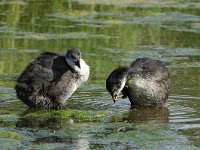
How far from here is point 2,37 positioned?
15.9 meters

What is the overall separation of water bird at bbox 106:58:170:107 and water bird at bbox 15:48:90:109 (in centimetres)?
52

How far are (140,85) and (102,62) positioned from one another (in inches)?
116

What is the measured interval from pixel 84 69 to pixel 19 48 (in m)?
4.81

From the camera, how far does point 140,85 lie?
36.0 feet

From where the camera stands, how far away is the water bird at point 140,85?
35.6ft

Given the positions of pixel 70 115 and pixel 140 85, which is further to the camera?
pixel 140 85

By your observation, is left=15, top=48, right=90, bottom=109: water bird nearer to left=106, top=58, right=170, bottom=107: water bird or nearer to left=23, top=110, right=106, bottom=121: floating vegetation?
left=23, top=110, right=106, bottom=121: floating vegetation

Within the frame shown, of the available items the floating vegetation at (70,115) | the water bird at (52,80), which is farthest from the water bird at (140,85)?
the floating vegetation at (70,115)

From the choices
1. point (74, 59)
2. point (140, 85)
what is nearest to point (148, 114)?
point (140, 85)

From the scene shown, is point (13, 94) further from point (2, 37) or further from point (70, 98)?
point (2, 37)

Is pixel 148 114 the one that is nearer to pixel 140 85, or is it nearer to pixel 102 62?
pixel 140 85

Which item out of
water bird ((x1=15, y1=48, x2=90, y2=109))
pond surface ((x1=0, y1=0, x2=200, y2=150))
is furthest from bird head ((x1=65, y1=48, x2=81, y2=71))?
pond surface ((x1=0, y1=0, x2=200, y2=150))

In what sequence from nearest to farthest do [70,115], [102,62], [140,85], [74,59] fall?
1. [70,115]
2. [74,59]
3. [140,85]
4. [102,62]

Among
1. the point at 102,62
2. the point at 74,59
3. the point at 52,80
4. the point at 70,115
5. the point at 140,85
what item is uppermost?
the point at 74,59
